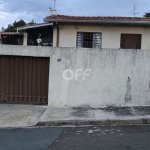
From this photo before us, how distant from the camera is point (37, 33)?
18.1 metres

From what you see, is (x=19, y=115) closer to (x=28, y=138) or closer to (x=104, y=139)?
(x=28, y=138)

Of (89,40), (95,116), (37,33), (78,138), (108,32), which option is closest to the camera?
(78,138)

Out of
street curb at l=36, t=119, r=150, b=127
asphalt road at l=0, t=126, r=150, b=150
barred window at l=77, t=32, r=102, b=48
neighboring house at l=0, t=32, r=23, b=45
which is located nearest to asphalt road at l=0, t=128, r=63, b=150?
asphalt road at l=0, t=126, r=150, b=150

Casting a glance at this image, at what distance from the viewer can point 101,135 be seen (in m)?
6.02

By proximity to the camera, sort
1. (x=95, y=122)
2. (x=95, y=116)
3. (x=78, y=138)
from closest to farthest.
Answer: (x=78, y=138) → (x=95, y=122) → (x=95, y=116)

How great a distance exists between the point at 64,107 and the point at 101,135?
3.21 m

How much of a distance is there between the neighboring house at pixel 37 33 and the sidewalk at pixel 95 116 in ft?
30.3

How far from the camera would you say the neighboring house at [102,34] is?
14.9 metres

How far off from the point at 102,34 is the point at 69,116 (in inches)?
332

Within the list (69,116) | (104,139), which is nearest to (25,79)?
(69,116)

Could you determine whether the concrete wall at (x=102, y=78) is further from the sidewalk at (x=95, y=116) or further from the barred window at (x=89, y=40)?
the barred window at (x=89, y=40)

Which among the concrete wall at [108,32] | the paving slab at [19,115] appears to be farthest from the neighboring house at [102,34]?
the paving slab at [19,115]

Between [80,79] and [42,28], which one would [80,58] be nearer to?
[80,79]

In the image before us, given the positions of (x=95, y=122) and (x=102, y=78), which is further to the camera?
(x=102, y=78)
